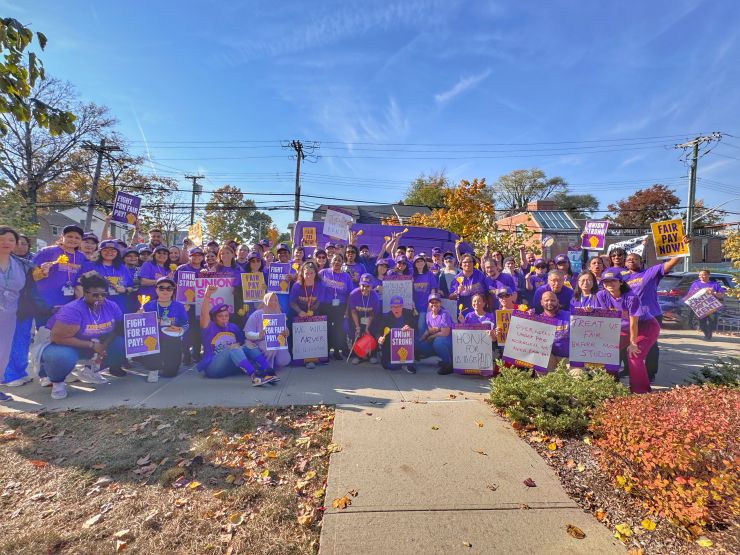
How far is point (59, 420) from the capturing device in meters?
3.94

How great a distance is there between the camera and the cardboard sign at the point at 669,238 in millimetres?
5828

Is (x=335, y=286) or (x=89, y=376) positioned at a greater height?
(x=335, y=286)

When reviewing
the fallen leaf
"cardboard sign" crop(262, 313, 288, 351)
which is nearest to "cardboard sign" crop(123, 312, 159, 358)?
"cardboard sign" crop(262, 313, 288, 351)

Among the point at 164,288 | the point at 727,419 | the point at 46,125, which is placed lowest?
the point at 727,419

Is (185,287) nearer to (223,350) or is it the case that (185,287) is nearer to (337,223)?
(223,350)

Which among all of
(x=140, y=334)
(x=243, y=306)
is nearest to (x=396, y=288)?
(x=243, y=306)

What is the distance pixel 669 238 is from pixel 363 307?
522cm

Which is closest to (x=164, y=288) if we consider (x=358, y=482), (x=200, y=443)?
(x=200, y=443)

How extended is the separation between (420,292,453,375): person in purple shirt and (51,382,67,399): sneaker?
484 cm

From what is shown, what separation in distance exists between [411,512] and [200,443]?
2.13 meters

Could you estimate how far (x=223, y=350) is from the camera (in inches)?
212

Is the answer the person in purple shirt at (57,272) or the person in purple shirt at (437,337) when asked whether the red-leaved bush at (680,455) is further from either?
the person in purple shirt at (57,272)

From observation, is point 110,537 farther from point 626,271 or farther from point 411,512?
point 626,271

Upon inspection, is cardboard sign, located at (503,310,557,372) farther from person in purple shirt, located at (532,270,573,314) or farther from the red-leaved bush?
the red-leaved bush
